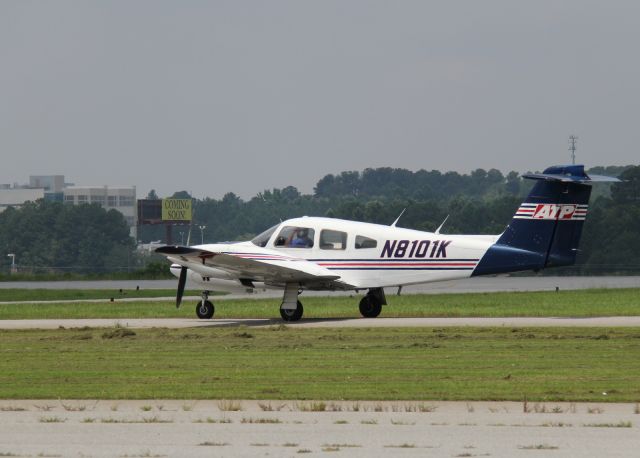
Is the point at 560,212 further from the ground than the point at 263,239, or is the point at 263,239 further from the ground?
the point at 560,212

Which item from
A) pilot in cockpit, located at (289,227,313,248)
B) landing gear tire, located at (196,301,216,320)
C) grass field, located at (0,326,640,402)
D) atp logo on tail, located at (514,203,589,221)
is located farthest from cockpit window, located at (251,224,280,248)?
atp logo on tail, located at (514,203,589,221)

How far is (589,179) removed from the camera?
3162 centimetres

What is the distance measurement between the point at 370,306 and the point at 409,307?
551 cm

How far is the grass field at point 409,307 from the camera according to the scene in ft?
120

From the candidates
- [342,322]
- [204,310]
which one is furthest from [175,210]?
[342,322]

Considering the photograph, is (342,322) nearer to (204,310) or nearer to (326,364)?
(204,310)

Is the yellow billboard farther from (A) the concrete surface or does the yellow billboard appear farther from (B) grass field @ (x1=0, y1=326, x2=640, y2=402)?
(A) the concrete surface

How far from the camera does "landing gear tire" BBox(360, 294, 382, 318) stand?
34.6 meters

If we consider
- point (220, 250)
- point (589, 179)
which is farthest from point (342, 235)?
point (589, 179)

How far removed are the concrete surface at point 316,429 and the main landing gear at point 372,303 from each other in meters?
17.4

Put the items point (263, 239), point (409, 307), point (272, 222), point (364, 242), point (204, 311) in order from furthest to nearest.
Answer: point (272, 222) → point (409, 307) → point (204, 311) → point (263, 239) → point (364, 242)

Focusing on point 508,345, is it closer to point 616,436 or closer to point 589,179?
point 589,179

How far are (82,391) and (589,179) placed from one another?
657 inches

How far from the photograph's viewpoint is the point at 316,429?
14.8m
